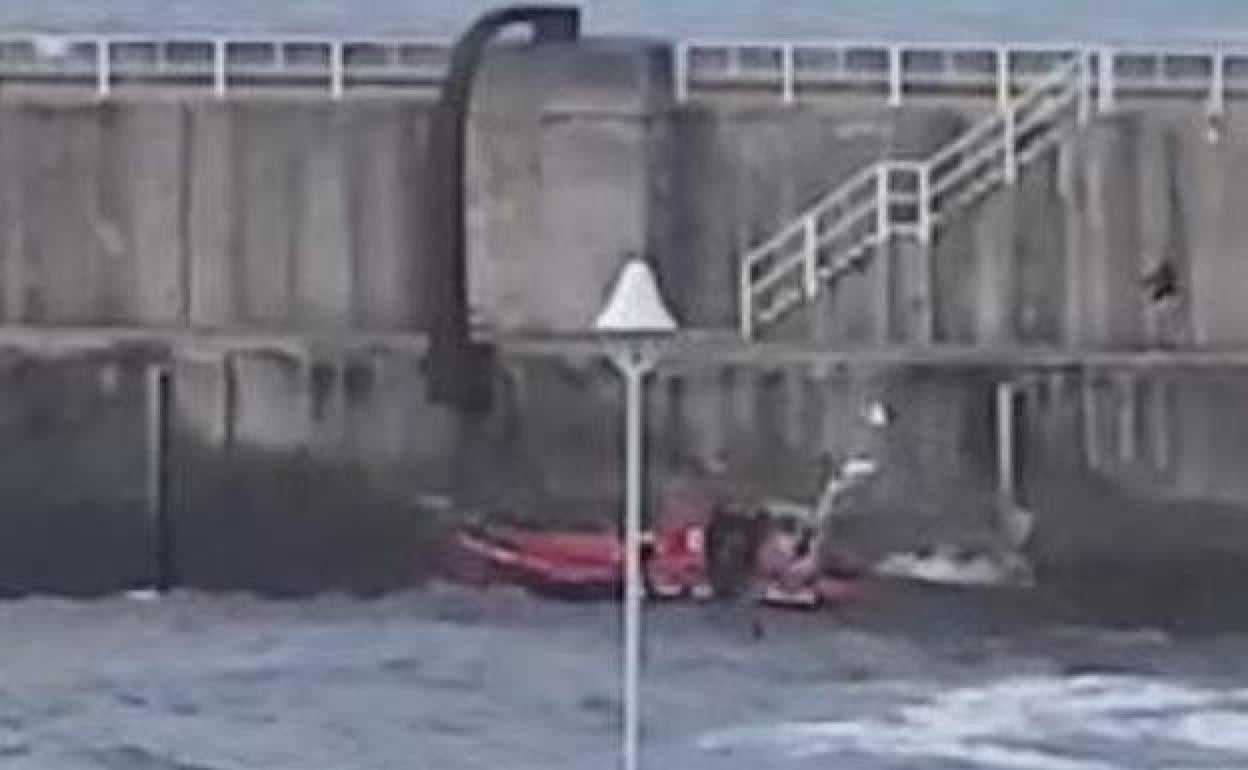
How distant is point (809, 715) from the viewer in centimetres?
4044

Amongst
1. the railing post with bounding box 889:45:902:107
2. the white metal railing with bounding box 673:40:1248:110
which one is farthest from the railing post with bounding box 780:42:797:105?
the railing post with bounding box 889:45:902:107

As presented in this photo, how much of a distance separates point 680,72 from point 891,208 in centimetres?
205

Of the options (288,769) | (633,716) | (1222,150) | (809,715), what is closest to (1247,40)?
(1222,150)

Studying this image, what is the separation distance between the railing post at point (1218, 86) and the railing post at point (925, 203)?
7.52 feet

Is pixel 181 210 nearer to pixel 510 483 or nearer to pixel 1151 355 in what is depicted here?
pixel 510 483

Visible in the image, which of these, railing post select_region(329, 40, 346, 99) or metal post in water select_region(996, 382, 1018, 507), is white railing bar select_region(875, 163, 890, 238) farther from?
railing post select_region(329, 40, 346, 99)

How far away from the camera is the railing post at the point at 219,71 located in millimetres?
47500

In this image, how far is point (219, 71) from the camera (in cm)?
4759

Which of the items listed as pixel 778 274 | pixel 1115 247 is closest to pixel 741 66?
pixel 778 274

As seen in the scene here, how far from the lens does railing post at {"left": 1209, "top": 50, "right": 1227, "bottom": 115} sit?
46.7 metres

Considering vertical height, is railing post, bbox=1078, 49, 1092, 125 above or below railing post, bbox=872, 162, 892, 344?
above

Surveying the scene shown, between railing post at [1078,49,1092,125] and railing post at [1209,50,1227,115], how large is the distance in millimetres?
961

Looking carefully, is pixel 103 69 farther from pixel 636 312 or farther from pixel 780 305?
pixel 636 312

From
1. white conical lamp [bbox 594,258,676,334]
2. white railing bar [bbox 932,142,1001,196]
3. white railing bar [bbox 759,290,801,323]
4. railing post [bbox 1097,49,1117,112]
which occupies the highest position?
A: railing post [bbox 1097,49,1117,112]
